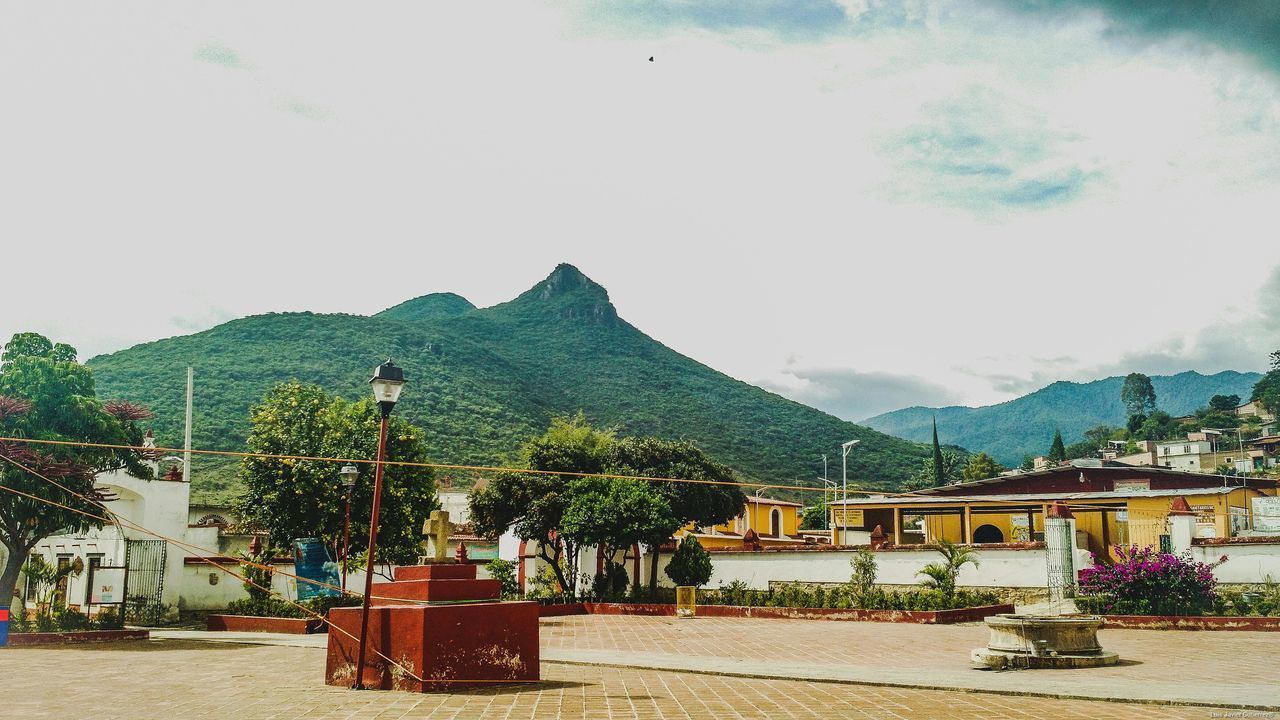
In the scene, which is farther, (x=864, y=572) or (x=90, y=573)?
(x=864, y=572)

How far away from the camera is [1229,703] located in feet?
27.1

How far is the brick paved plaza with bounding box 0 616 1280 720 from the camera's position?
7.98m

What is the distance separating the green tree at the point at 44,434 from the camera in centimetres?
1789

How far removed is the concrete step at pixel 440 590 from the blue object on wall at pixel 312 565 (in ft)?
51.5

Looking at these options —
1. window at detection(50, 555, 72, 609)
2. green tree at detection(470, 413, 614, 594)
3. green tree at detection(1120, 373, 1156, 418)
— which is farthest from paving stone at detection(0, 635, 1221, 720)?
green tree at detection(1120, 373, 1156, 418)

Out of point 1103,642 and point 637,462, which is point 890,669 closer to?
point 1103,642

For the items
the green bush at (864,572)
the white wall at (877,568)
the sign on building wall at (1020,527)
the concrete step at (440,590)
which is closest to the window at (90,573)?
the concrete step at (440,590)

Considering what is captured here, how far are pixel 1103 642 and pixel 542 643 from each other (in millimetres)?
9397

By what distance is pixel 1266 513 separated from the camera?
27000mm

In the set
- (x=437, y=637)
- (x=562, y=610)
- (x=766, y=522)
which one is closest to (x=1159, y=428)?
(x=766, y=522)

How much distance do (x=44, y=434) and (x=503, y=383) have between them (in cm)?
6169

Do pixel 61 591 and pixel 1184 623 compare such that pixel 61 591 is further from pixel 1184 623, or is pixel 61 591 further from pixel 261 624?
pixel 1184 623

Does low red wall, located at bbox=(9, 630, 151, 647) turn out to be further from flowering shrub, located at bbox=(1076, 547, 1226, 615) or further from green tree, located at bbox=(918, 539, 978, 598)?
flowering shrub, located at bbox=(1076, 547, 1226, 615)

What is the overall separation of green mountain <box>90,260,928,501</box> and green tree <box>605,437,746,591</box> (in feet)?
51.5
